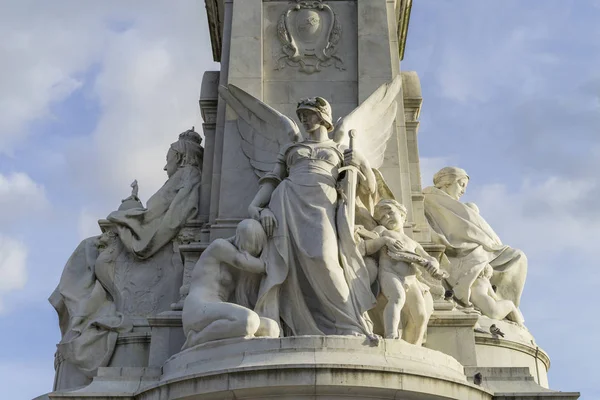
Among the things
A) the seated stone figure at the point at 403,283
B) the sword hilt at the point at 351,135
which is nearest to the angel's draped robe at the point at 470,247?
the seated stone figure at the point at 403,283

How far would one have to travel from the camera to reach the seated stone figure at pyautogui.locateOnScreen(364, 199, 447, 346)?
13906 millimetres

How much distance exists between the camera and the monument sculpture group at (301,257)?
1302cm

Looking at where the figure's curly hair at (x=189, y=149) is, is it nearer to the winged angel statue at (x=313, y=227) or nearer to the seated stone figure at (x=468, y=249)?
the winged angel statue at (x=313, y=227)

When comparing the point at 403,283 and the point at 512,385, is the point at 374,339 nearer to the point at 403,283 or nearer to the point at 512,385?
the point at 403,283

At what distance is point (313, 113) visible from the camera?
1531 cm

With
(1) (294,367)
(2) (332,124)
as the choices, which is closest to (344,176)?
(2) (332,124)

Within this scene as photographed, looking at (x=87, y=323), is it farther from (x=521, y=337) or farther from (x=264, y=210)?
(x=521, y=337)

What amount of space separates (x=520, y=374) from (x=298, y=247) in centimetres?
377

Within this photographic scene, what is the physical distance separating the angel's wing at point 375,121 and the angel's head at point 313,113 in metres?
0.64

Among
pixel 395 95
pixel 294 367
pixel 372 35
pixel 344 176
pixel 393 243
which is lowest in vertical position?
pixel 294 367

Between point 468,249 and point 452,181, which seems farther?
point 452,181

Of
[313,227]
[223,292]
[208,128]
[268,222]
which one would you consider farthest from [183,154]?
[313,227]

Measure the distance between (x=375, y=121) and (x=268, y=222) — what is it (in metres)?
3.50

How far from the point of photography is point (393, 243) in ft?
46.6
